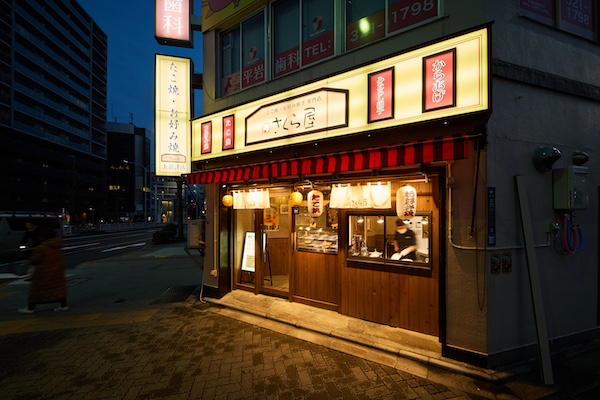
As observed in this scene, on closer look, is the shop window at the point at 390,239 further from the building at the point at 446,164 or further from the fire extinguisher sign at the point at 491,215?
the fire extinguisher sign at the point at 491,215

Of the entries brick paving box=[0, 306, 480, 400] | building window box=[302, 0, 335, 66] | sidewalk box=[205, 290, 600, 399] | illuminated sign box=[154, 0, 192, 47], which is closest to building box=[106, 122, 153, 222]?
illuminated sign box=[154, 0, 192, 47]

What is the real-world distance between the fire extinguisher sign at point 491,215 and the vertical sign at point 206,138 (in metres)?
7.40

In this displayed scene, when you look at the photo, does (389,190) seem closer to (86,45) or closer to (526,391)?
(526,391)

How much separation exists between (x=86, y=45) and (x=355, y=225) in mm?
85689

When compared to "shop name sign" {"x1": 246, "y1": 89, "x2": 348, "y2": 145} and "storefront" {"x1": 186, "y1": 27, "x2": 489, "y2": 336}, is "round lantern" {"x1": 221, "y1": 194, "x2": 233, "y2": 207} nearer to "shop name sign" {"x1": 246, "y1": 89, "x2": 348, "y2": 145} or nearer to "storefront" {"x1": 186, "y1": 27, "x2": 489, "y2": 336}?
"storefront" {"x1": 186, "y1": 27, "x2": 489, "y2": 336}

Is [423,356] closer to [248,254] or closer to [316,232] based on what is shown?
[316,232]

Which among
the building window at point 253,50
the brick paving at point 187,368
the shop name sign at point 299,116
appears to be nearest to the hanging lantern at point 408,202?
the shop name sign at point 299,116

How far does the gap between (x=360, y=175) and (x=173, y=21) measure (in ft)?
27.5

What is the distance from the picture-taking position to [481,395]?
14.0ft

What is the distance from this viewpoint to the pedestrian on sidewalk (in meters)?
7.72

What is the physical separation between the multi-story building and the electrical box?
57.3 metres

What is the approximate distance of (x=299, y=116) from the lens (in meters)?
6.94

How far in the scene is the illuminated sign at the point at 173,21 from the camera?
949cm

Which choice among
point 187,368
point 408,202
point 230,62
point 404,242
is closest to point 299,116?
point 408,202
